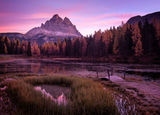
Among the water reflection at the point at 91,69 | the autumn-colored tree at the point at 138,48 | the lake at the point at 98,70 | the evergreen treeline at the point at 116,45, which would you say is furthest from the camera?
the evergreen treeline at the point at 116,45

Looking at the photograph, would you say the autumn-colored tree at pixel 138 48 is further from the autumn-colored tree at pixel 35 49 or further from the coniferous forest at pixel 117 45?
the autumn-colored tree at pixel 35 49

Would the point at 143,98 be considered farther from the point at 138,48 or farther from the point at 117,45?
the point at 117,45

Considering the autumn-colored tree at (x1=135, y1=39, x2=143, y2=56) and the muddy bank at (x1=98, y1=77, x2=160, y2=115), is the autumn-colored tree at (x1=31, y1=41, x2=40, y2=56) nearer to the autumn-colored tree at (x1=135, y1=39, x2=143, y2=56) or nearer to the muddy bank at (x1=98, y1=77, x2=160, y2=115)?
the autumn-colored tree at (x1=135, y1=39, x2=143, y2=56)

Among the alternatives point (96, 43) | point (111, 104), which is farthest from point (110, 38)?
point (111, 104)

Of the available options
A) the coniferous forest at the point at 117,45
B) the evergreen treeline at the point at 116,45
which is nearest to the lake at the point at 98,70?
the coniferous forest at the point at 117,45

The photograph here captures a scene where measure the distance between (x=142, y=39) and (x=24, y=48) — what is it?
287ft

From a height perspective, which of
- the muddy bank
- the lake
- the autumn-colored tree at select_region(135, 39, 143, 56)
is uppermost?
the autumn-colored tree at select_region(135, 39, 143, 56)

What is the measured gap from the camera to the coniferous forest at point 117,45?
42.1 m

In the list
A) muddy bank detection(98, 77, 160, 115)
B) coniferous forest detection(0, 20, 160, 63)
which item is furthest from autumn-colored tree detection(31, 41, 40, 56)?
muddy bank detection(98, 77, 160, 115)

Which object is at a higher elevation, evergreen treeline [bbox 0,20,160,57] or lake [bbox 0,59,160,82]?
evergreen treeline [bbox 0,20,160,57]

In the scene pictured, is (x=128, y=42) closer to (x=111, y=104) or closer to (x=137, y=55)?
(x=137, y=55)

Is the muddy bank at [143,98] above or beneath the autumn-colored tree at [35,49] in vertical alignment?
beneath

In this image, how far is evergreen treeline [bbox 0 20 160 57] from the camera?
42.3 m

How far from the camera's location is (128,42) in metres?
45.0
